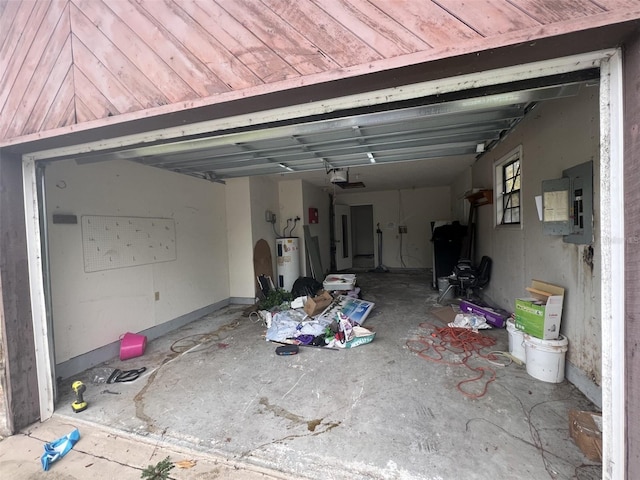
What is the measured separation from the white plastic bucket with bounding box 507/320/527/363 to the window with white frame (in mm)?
1362

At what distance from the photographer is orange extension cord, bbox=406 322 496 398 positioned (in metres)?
2.68

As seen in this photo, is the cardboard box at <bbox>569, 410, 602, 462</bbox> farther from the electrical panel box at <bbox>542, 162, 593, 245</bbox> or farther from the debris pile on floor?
the debris pile on floor

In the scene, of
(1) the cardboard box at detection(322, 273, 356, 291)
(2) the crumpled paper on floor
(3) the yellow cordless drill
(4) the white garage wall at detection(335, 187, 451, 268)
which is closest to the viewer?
(3) the yellow cordless drill

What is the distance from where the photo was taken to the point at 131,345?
10.2ft

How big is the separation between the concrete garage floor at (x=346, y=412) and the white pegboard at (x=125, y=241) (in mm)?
1163

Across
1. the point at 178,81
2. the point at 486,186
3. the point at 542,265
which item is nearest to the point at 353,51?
the point at 178,81

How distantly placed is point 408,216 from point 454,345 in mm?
5474

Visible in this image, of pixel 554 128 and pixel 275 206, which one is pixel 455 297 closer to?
pixel 554 128

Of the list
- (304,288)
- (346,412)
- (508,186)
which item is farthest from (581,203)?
(304,288)

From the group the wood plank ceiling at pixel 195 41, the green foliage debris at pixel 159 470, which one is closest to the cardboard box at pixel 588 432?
the wood plank ceiling at pixel 195 41

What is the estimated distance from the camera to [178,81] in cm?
141

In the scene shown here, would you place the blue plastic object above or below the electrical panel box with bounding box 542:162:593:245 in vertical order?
below

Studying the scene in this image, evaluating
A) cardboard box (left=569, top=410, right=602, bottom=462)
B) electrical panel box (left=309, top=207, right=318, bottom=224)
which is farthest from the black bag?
cardboard box (left=569, top=410, right=602, bottom=462)

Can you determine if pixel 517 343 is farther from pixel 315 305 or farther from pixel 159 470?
pixel 159 470
